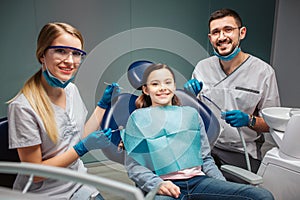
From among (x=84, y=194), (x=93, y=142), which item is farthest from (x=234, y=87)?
(x=84, y=194)

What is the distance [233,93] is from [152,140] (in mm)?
629

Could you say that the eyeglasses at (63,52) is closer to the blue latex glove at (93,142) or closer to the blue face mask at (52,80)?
the blue face mask at (52,80)

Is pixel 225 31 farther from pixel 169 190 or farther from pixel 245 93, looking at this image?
pixel 169 190

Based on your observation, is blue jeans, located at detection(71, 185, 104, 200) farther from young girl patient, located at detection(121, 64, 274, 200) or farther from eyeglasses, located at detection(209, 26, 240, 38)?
eyeglasses, located at detection(209, 26, 240, 38)

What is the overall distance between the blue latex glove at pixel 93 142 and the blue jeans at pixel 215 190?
0.33 meters

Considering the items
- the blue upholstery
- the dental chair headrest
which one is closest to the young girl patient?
the dental chair headrest

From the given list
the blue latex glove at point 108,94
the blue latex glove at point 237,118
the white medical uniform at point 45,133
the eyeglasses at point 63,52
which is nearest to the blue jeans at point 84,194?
the white medical uniform at point 45,133

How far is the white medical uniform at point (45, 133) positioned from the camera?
106 centimetres

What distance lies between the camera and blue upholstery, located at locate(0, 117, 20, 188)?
1.08 meters

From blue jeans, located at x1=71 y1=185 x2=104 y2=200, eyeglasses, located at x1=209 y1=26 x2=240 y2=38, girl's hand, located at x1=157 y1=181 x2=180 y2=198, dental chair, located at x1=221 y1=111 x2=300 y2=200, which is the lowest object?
blue jeans, located at x1=71 y1=185 x2=104 y2=200

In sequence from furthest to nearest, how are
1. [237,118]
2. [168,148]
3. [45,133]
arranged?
[237,118], [168,148], [45,133]

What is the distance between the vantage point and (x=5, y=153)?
1.11m

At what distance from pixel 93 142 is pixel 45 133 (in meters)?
0.19

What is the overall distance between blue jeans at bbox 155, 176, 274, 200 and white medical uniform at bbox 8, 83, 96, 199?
0.39 metres
